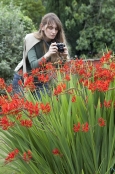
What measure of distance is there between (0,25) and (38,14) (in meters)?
15.5

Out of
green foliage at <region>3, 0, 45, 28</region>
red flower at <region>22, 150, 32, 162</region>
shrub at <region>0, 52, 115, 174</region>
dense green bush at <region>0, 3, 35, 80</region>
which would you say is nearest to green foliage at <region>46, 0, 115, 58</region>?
green foliage at <region>3, 0, 45, 28</region>

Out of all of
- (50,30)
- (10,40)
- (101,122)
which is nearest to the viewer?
(101,122)

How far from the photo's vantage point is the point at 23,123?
2.48m

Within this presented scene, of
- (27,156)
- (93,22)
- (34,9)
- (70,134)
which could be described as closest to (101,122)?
(70,134)

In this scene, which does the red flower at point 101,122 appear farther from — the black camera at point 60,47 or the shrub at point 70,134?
the black camera at point 60,47

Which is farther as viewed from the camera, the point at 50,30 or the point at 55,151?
the point at 50,30

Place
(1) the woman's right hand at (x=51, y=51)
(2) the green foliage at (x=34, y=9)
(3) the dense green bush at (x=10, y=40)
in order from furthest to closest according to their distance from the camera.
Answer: (2) the green foliage at (x=34, y=9), (3) the dense green bush at (x=10, y=40), (1) the woman's right hand at (x=51, y=51)

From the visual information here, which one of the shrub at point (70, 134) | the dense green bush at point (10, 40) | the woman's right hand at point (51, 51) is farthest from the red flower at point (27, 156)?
the dense green bush at point (10, 40)

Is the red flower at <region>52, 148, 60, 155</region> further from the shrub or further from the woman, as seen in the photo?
the woman

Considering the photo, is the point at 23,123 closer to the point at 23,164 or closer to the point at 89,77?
the point at 23,164

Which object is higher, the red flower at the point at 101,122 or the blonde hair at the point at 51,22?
the blonde hair at the point at 51,22

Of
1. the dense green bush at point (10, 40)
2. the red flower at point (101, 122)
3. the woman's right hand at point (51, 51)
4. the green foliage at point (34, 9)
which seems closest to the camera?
the red flower at point (101, 122)

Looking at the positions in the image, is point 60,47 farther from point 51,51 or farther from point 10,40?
point 10,40

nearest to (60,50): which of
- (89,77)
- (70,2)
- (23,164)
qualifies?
(89,77)
